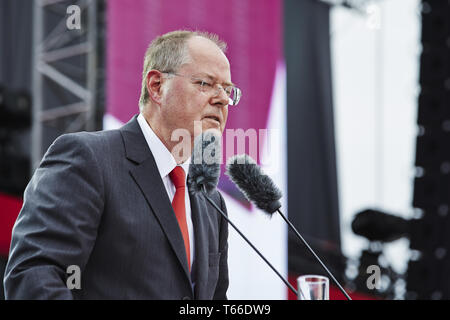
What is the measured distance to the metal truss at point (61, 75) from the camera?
359 centimetres

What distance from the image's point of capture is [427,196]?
3.64 meters

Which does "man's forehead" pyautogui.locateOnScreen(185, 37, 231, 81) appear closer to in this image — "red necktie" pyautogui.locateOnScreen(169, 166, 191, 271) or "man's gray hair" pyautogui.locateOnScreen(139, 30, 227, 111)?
"man's gray hair" pyautogui.locateOnScreen(139, 30, 227, 111)

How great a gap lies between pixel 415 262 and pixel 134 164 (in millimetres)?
2895

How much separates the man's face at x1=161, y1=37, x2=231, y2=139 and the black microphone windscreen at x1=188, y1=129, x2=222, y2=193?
0.20 m

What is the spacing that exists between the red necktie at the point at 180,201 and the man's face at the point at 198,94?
0.36ft

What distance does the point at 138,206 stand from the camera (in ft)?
3.75

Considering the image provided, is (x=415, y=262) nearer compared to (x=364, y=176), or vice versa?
(x=415, y=262)

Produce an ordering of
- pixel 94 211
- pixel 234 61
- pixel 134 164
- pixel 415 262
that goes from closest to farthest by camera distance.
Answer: pixel 94 211, pixel 134 164, pixel 415 262, pixel 234 61

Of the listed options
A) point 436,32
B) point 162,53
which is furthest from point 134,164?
point 436,32

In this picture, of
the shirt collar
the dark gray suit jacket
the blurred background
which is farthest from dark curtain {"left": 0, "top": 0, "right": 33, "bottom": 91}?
the dark gray suit jacket

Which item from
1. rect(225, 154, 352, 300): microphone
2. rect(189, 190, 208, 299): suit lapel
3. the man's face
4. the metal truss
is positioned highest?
the metal truss

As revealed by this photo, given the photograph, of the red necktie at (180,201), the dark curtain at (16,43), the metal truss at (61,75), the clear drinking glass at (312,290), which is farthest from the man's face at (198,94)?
the dark curtain at (16,43)

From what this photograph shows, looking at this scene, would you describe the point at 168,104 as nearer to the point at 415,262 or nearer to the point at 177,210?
the point at 177,210

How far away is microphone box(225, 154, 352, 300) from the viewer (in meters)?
1.13
